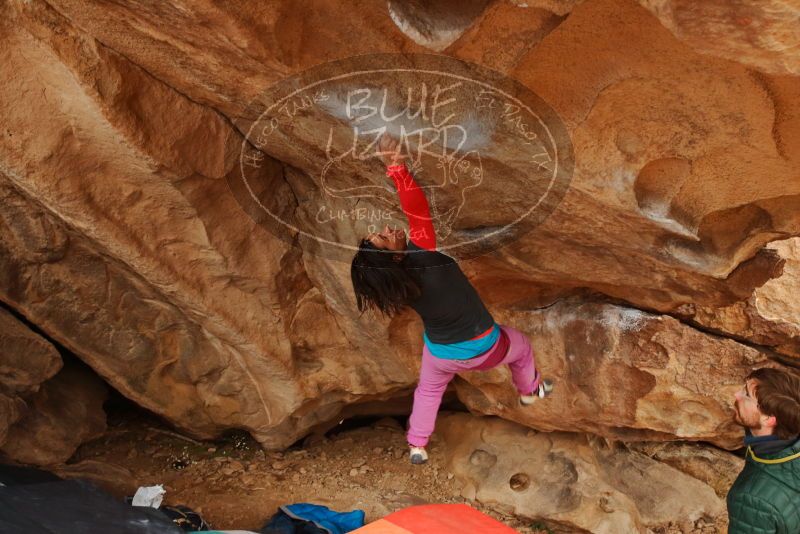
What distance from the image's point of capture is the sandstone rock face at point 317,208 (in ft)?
7.55

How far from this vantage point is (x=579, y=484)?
3961 millimetres

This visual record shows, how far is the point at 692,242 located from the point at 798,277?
0.54 m

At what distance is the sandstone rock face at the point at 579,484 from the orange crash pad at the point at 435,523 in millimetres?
1023

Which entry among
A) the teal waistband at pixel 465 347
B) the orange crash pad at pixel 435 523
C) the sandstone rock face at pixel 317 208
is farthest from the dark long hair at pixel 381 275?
the orange crash pad at pixel 435 523

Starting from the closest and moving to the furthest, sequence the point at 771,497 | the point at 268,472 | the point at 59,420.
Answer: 1. the point at 771,497
2. the point at 59,420
3. the point at 268,472

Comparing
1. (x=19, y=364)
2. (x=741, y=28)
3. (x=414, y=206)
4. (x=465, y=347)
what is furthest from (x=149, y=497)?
(x=741, y=28)

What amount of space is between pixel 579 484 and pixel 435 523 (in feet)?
4.45

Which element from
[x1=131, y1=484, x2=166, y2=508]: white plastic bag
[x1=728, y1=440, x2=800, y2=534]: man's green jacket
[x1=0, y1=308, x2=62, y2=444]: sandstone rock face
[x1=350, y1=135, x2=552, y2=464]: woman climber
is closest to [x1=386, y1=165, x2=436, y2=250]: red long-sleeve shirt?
[x1=350, y1=135, x2=552, y2=464]: woman climber

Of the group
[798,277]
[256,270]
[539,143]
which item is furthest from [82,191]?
[798,277]

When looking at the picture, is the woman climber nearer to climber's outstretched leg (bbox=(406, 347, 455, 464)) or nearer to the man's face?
climber's outstretched leg (bbox=(406, 347, 455, 464))

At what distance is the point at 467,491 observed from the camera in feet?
13.7

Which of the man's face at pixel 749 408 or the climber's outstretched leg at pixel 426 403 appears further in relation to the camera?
the climber's outstretched leg at pixel 426 403

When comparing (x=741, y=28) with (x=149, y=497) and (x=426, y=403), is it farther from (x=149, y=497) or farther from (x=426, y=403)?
(x=149, y=497)

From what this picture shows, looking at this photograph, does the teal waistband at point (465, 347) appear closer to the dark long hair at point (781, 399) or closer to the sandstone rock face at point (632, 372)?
the sandstone rock face at point (632, 372)
